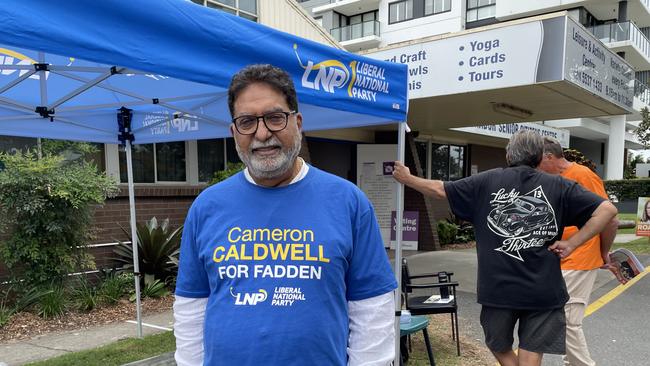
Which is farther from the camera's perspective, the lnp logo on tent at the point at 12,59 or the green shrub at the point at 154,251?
the green shrub at the point at 154,251

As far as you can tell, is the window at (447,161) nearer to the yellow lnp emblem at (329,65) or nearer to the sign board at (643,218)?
the sign board at (643,218)

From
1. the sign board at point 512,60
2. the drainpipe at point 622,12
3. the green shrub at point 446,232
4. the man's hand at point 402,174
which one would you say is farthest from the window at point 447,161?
the drainpipe at point 622,12

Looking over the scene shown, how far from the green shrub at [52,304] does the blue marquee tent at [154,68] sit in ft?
4.80

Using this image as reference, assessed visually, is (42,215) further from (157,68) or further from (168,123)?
(157,68)

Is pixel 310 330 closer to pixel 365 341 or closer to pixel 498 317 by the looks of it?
pixel 365 341

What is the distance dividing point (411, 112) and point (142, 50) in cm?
693

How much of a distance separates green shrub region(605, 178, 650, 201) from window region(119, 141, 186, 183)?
Answer: 2494cm

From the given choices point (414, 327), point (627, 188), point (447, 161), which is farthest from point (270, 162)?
point (627, 188)

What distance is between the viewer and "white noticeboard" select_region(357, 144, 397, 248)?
10848mm

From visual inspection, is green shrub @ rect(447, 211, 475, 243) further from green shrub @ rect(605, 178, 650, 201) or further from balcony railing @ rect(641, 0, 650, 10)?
balcony railing @ rect(641, 0, 650, 10)

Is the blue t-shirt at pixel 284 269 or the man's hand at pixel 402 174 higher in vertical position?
the man's hand at pixel 402 174

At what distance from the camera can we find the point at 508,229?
2.96 m

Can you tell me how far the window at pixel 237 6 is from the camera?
848cm

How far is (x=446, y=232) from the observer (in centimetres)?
1265
